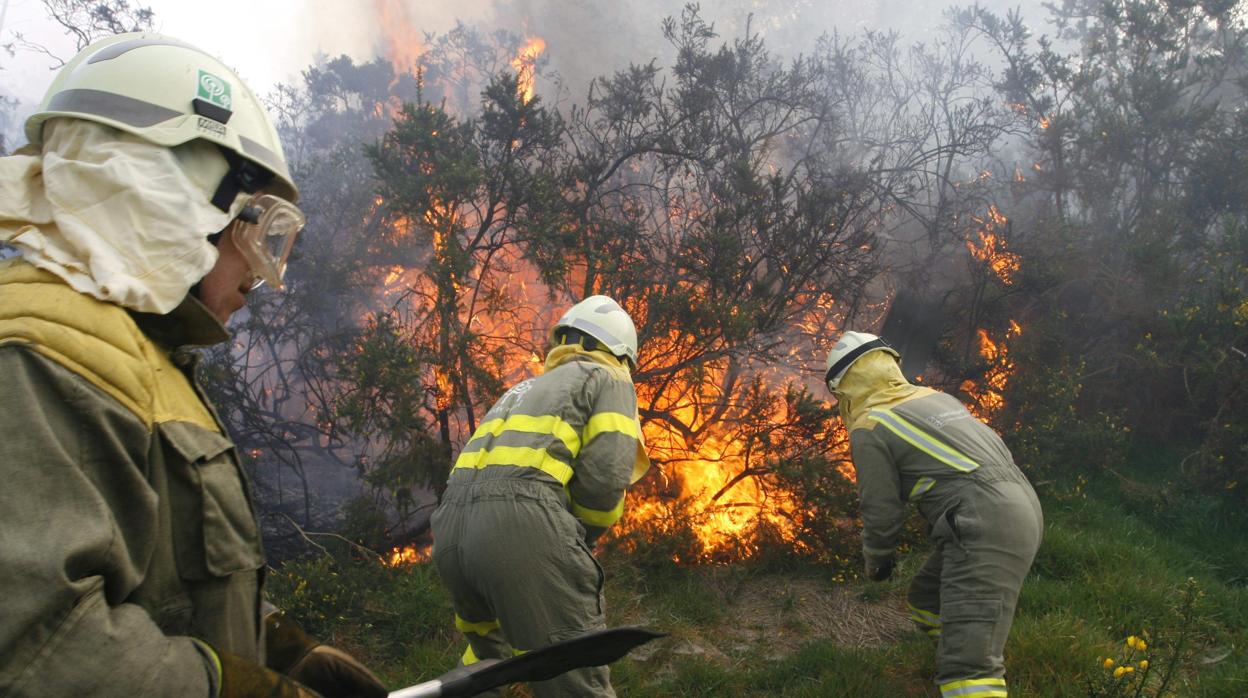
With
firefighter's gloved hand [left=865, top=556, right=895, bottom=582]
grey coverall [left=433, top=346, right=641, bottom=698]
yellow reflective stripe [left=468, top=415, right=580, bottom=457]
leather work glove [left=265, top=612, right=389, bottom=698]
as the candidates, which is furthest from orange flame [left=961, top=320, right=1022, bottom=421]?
leather work glove [left=265, top=612, right=389, bottom=698]

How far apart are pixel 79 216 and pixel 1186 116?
1306 cm

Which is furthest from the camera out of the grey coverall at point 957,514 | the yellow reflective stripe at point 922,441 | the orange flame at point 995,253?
the orange flame at point 995,253

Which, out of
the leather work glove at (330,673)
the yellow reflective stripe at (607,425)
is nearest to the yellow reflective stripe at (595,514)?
the yellow reflective stripe at (607,425)

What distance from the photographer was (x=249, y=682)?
1192mm

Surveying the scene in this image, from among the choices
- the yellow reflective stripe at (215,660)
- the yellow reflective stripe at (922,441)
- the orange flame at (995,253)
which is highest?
the orange flame at (995,253)

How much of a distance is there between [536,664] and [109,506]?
46.2 inches

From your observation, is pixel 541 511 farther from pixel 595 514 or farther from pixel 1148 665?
pixel 1148 665

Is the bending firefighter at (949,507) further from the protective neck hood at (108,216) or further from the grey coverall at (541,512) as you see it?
the protective neck hood at (108,216)

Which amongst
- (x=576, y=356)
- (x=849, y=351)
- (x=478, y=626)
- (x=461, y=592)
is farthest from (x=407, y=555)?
(x=849, y=351)

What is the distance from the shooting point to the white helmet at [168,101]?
A: 4.33 feet

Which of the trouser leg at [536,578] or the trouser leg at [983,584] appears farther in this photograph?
the trouser leg at [983,584]

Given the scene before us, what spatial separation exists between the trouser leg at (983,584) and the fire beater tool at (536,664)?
223 cm

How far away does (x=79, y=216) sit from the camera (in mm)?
1206

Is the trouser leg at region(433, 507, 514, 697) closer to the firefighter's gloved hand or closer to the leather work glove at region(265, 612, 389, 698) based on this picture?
the leather work glove at region(265, 612, 389, 698)
